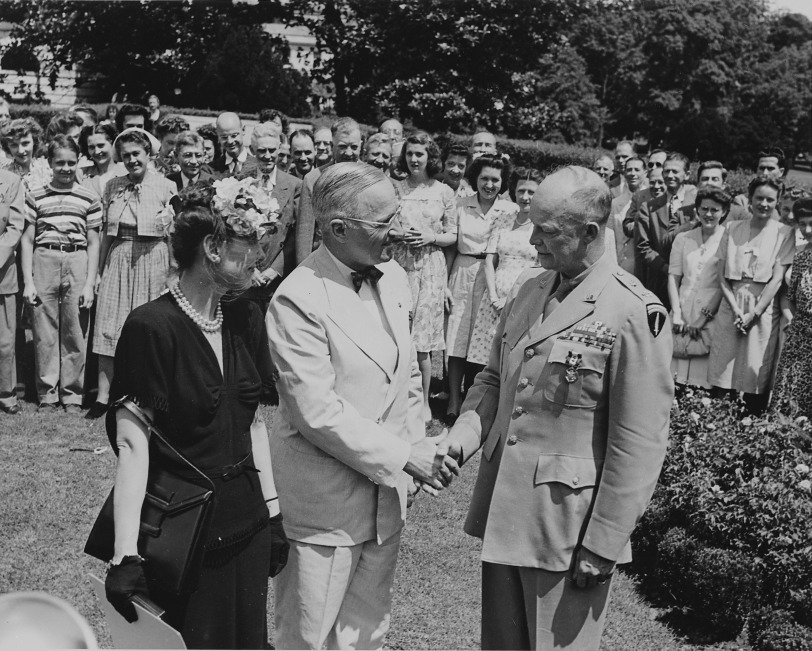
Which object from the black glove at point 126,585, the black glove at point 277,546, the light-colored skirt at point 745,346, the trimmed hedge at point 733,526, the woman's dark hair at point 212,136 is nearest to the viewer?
the black glove at point 126,585

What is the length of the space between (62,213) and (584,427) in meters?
5.92

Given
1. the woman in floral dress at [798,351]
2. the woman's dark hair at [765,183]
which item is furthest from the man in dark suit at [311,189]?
the woman in floral dress at [798,351]

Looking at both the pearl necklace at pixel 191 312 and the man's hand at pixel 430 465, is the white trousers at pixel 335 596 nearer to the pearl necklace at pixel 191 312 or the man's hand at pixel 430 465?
the man's hand at pixel 430 465

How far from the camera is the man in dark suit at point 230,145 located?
28.7 feet

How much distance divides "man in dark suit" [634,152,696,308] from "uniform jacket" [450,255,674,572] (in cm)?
586

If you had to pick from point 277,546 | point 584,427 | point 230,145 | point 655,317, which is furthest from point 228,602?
point 230,145

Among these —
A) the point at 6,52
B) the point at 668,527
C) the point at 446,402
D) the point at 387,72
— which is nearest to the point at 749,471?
the point at 668,527

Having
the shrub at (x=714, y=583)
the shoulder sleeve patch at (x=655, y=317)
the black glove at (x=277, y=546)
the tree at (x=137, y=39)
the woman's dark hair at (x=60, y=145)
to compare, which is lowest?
the shrub at (x=714, y=583)

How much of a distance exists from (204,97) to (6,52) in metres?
5.04

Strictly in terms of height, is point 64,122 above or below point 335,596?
above

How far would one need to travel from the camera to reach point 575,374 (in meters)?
3.18

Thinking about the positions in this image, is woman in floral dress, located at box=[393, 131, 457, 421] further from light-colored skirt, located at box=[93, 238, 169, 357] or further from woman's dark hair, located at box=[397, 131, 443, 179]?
light-colored skirt, located at box=[93, 238, 169, 357]

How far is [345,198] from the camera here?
11.0 ft

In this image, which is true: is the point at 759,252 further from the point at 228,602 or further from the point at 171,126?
the point at 228,602
